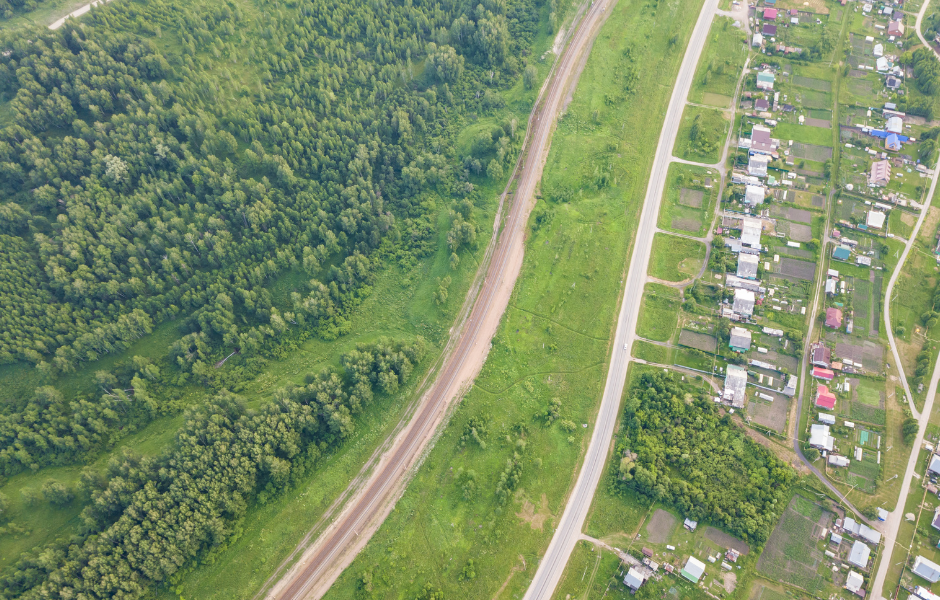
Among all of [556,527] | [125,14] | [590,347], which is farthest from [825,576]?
[125,14]

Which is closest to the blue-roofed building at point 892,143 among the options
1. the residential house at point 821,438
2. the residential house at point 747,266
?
the residential house at point 747,266

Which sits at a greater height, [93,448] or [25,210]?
[25,210]

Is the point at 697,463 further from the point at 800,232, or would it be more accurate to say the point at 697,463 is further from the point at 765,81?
the point at 765,81

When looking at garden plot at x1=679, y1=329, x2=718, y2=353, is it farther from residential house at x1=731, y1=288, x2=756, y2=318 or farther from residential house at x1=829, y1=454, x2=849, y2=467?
residential house at x1=829, y1=454, x2=849, y2=467

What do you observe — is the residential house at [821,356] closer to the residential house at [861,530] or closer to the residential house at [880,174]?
the residential house at [861,530]

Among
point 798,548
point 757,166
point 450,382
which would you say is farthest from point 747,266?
point 450,382

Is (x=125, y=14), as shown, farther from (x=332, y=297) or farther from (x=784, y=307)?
(x=784, y=307)

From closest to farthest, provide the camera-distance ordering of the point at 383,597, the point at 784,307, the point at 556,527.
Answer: the point at 383,597
the point at 556,527
the point at 784,307
